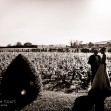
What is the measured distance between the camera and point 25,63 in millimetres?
10695

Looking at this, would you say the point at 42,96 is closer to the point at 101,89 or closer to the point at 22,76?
the point at 22,76

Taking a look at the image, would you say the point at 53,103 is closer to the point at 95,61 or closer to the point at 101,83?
the point at 101,83

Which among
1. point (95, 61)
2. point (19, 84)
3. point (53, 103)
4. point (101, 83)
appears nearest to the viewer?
point (53, 103)

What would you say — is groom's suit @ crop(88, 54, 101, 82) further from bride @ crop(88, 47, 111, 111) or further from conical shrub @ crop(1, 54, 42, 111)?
conical shrub @ crop(1, 54, 42, 111)

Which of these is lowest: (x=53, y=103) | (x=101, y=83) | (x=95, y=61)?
(x=53, y=103)

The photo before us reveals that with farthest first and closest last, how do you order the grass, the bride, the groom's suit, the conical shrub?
the groom's suit < the bride < the conical shrub < the grass

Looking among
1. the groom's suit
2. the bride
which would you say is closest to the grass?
the bride

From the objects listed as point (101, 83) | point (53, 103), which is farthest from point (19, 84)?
point (101, 83)

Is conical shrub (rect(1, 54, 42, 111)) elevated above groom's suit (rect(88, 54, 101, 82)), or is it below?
→ below

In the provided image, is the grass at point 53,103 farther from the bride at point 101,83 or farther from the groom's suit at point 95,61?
the groom's suit at point 95,61

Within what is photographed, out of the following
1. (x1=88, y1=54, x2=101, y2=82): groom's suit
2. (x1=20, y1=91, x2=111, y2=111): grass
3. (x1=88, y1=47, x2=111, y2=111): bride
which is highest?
(x1=88, y1=54, x2=101, y2=82): groom's suit

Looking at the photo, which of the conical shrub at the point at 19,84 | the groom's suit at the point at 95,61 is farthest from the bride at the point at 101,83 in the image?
the conical shrub at the point at 19,84

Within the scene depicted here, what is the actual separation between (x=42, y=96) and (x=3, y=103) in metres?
1.64

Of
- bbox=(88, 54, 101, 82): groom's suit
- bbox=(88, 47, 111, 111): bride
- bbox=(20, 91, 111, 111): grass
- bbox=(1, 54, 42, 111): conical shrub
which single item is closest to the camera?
bbox=(20, 91, 111, 111): grass
